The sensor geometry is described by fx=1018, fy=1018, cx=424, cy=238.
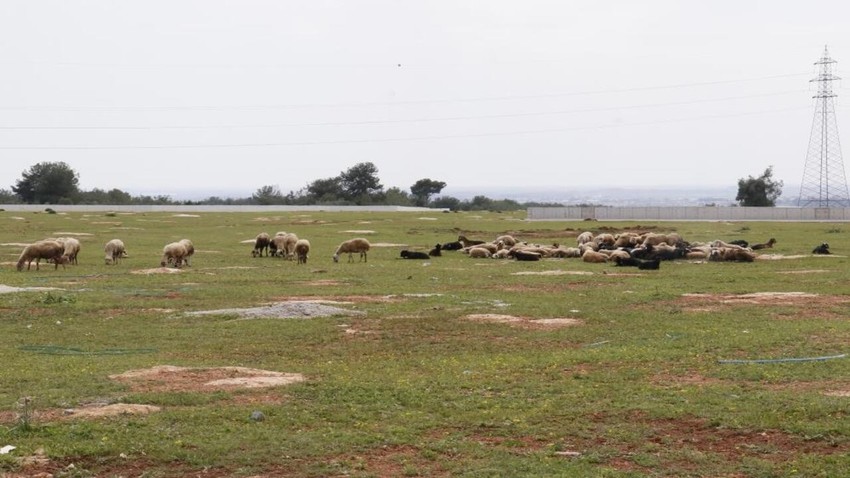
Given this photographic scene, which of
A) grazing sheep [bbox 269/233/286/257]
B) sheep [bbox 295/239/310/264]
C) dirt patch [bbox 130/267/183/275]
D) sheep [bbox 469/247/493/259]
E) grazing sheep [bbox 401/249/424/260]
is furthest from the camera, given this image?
sheep [bbox 469/247/493/259]

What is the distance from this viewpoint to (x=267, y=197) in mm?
158750

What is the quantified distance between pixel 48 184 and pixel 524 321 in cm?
13270

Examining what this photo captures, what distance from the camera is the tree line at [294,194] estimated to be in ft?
470

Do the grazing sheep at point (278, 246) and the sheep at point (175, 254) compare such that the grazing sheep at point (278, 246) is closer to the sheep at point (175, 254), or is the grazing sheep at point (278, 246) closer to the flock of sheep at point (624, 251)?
the flock of sheep at point (624, 251)

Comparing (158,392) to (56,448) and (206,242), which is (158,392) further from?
(206,242)

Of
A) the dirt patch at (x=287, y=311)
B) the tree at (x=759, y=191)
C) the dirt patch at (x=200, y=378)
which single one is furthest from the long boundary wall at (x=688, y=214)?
the dirt patch at (x=200, y=378)

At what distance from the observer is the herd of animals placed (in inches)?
1491

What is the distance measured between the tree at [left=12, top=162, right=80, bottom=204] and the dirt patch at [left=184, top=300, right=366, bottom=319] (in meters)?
125

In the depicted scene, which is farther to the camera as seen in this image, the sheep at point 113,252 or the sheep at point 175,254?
the sheep at point 113,252

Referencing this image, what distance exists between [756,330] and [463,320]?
622 centimetres

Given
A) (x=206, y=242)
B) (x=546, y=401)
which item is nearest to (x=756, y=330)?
(x=546, y=401)

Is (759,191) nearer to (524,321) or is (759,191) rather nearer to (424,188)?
(424,188)

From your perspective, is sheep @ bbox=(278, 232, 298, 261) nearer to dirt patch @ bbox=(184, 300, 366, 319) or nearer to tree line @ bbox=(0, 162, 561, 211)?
dirt patch @ bbox=(184, 300, 366, 319)

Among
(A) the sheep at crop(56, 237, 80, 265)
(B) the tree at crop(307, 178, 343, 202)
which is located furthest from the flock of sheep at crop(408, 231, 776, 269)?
(B) the tree at crop(307, 178, 343, 202)
